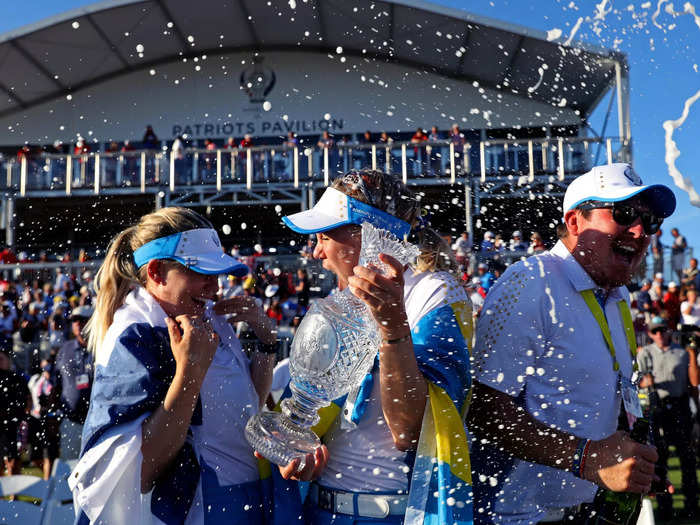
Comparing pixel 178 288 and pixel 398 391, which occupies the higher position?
pixel 178 288

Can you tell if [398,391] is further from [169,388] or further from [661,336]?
[661,336]

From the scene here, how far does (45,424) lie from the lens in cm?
867

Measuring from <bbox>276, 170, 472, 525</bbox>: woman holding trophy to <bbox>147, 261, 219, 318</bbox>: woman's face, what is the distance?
476 millimetres

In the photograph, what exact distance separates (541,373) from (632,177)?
0.68 meters

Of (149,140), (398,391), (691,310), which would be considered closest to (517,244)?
(691,310)

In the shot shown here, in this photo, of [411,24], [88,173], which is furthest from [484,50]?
[88,173]

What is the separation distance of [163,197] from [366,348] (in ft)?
60.6

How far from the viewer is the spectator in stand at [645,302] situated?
1106 cm

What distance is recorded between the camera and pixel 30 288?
1498 centimetres

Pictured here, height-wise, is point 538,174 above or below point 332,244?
above

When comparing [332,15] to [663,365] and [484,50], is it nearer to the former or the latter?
[484,50]

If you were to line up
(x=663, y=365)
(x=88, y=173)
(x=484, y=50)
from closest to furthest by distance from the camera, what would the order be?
(x=663, y=365)
(x=88, y=173)
(x=484, y=50)

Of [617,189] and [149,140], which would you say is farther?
[149,140]

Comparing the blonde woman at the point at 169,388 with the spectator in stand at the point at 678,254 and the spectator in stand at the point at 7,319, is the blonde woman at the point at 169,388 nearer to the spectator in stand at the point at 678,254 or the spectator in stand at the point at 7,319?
the spectator in stand at the point at 7,319
